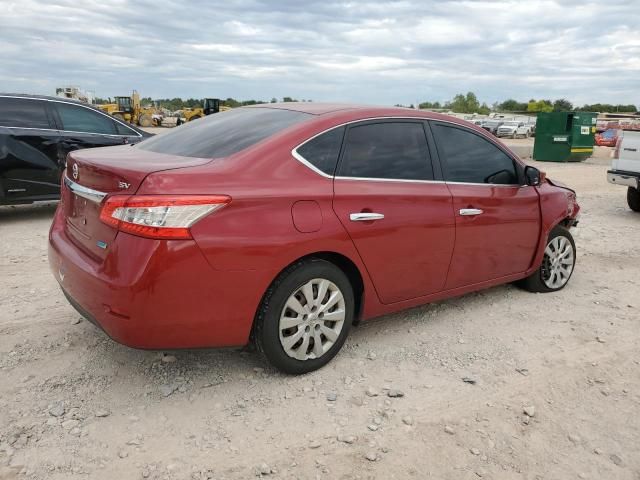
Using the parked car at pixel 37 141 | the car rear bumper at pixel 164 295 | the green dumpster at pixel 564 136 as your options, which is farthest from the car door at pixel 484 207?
the green dumpster at pixel 564 136

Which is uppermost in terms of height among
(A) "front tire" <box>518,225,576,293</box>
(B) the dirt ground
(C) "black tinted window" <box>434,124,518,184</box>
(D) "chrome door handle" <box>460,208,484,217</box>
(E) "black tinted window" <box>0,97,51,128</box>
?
(E) "black tinted window" <box>0,97,51,128</box>

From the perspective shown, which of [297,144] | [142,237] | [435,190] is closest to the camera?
[142,237]

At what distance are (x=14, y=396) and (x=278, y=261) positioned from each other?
1.63 metres

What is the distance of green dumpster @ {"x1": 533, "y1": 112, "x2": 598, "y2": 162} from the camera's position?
61.6 ft

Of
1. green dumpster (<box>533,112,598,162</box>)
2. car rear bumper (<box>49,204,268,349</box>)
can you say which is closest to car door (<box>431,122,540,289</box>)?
car rear bumper (<box>49,204,268,349</box>)

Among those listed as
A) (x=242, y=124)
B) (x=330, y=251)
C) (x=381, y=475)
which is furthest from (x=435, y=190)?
(x=381, y=475)

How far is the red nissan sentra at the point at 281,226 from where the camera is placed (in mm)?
2688

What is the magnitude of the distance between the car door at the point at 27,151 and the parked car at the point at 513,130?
1414 inches

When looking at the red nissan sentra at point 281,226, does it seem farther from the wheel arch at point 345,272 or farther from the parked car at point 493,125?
the parked car at point 493,125

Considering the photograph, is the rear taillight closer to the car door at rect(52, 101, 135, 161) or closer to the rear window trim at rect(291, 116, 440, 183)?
the rear window trim at rect(291, 116, 440, 183)

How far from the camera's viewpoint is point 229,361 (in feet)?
11.3

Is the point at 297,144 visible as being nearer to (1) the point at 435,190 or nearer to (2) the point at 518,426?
(1) the point at 435,190

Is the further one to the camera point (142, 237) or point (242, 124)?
point (242, 124)

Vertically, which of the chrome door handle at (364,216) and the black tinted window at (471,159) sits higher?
the black tinted window at (471,159)
